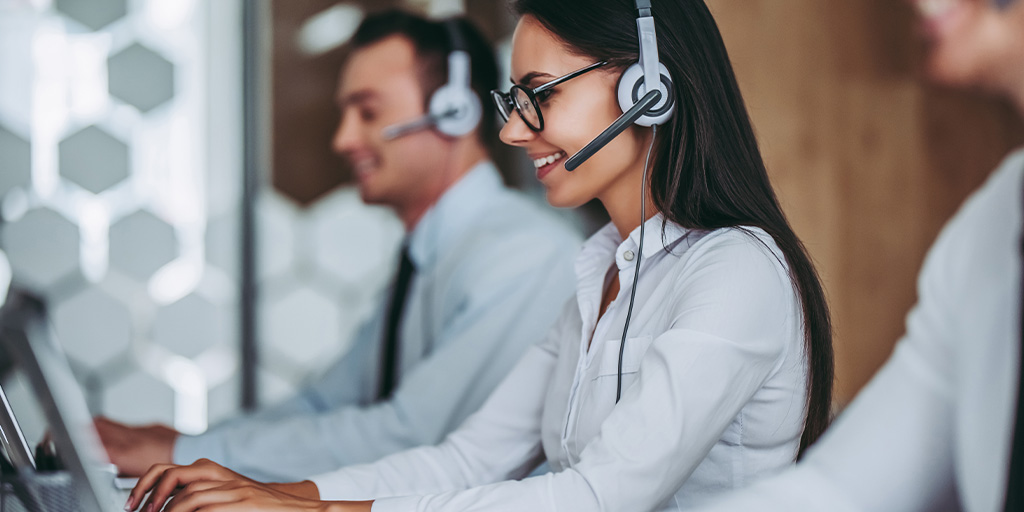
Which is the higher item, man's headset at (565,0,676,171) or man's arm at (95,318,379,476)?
man's headset at (565,0,676,171)

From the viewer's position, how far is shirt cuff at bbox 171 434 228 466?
1284mm

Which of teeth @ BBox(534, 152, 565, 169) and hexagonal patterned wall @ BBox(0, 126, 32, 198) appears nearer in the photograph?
teeth @ BBox(534, 152, 565, 169)

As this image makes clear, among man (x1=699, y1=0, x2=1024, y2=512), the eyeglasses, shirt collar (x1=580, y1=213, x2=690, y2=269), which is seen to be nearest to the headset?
the eyeglasses

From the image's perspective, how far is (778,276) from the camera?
0.92m

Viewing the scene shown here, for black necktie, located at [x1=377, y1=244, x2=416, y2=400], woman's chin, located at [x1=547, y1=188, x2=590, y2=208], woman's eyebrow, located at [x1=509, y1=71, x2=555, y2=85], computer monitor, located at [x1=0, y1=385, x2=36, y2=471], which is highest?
woman's eyebrow, located at [x1=509, y1=71, x2=555, y2=85]

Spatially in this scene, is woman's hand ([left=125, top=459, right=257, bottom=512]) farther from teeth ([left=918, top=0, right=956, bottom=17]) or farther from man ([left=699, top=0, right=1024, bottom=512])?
teeth ([left=918, top=0, right=956, bottom=17])

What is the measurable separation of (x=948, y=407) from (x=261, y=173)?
2.24 meters

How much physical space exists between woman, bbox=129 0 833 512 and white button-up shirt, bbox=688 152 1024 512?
210 millimetres

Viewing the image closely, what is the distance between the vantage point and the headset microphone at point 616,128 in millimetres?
961

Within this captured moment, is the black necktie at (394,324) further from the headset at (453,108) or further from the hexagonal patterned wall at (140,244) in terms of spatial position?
the hexagonal patterned wall at (140,244)

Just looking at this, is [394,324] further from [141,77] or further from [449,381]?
[141,77]

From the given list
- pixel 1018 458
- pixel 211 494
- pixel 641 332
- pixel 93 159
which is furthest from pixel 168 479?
pixel 93 159

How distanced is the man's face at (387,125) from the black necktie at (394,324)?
0.52 ft

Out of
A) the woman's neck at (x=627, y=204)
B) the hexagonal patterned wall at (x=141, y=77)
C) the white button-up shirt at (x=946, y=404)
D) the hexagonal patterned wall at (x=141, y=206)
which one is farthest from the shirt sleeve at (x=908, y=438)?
the hexagonal patterned wall at (x=141, y=77)
